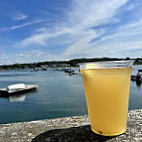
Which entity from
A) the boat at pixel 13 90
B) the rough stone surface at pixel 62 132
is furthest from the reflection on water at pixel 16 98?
the rough stone surface at pixel 62 132

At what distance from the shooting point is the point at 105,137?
3.09ft

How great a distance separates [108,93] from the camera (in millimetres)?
886

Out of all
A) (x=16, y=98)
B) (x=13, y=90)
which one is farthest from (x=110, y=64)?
(x=13, y=90)

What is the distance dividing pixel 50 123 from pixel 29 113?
1443 cm

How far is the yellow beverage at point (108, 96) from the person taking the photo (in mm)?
885

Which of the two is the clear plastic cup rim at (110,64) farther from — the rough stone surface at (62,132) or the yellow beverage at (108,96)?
the rough stone surface at (62,132)

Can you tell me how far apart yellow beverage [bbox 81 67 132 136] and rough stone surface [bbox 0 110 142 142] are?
0.07 meters

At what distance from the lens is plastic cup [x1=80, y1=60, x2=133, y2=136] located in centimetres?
88

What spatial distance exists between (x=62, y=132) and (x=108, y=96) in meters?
0.39

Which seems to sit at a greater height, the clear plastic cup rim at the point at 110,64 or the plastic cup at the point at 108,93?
the clear plastic cup rim at the point at 110,64

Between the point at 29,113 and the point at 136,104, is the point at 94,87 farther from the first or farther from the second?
the point at 136,104

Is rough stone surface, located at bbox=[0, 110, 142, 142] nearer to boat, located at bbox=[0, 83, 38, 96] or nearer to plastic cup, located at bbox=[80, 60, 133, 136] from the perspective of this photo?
plastic cup, located at bbox=[80, 60, 133, 136]

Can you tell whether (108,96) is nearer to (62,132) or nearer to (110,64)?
(110,64)

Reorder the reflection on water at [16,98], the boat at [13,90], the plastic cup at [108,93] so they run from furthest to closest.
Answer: the boat at [13,90] → the reflection on water at [16,98] → the plastic cup at [108,93]
